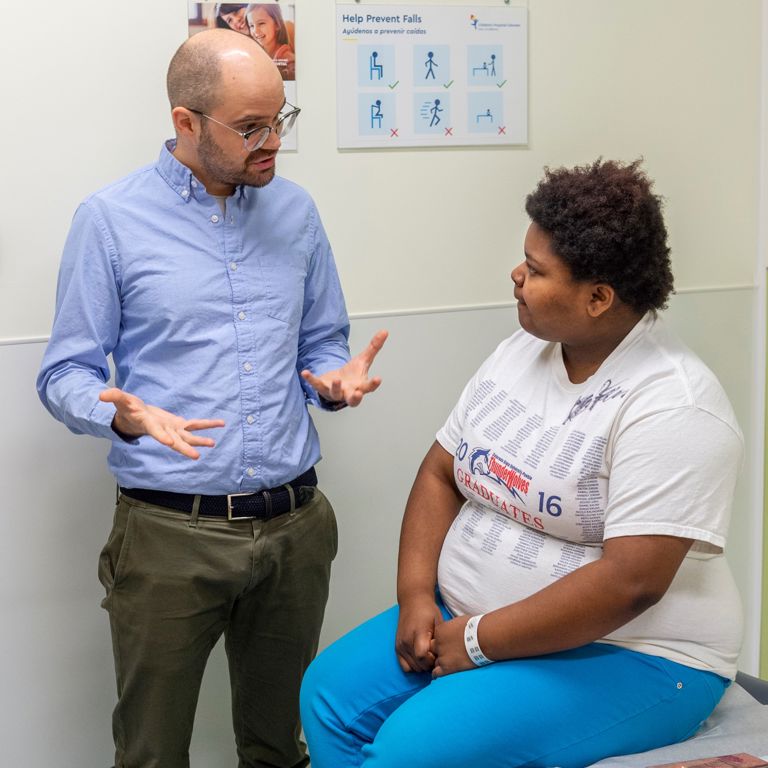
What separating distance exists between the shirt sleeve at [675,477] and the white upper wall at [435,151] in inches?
39.5

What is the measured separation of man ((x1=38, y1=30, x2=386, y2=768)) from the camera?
1.82 metres

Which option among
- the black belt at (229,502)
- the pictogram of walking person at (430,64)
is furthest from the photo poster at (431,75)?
the black belt at (229,502)

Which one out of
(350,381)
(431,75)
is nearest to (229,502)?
(350,381)

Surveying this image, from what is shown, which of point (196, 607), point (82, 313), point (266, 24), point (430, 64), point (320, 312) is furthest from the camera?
point (430, 64)

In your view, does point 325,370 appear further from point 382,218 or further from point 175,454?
point 382,218

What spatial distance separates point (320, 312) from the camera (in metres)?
2.09

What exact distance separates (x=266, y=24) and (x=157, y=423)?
1.03 meters

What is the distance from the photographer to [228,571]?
6.24 feet

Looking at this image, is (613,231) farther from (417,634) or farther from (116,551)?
(116,551)

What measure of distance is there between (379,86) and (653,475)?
3.98 feet

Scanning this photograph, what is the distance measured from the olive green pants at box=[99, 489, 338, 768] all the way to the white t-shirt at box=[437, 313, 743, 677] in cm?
33

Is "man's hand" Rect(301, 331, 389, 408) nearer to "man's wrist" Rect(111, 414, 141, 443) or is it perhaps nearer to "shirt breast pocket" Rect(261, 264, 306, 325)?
"shirt breast pocket" Rect(261, 264, 306, 325)

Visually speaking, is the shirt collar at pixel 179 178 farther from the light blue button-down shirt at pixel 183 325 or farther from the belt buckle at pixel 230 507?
the belt buckle at pixel 230 507

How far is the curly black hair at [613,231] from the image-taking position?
5.39 feet
